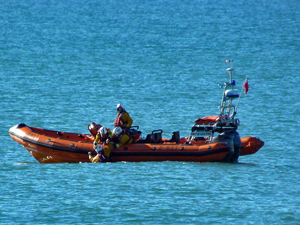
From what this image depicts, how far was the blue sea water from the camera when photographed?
14.6 metres

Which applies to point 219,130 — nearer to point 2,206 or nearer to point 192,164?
point 192,164

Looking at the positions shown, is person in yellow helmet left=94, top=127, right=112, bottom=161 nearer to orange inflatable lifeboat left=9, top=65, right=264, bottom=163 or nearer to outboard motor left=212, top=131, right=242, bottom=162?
orange inflatable lifeboat left=9, top=65, right=264, bottom=163

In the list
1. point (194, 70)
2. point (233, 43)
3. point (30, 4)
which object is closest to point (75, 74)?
point (194, 70)

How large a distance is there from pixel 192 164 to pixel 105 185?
8.91 ft

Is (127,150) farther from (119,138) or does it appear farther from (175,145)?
(175,145)

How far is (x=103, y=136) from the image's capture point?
17859 millimetres

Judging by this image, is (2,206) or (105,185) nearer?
(2,206)

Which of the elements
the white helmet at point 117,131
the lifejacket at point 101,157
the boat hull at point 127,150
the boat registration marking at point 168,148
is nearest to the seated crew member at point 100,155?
the lifejacket at point 101,157

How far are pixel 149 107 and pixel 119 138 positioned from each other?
9.83 meters

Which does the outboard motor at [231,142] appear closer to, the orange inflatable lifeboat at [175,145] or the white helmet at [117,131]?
the orange inflatable lifeboat at [175,145]

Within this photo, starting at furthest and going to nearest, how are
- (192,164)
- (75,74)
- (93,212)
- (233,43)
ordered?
(233,43) → (75,74) → (192,164) → (93,212)

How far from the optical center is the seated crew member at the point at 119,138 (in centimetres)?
1778

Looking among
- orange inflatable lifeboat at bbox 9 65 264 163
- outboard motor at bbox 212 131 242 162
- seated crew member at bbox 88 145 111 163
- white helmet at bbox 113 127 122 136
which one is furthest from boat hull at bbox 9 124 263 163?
white helmet at bbox 113 127 122 136

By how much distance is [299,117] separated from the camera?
26016 millimetres
